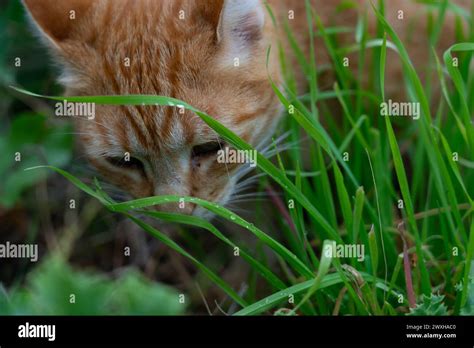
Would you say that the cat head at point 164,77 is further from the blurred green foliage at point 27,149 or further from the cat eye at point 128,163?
the blurred green foliage at point 27,149

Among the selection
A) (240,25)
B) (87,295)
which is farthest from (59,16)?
(87,295)

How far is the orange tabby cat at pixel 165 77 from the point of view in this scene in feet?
4.85

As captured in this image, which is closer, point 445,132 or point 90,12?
point 90,12

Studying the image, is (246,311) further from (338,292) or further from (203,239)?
(203,239)

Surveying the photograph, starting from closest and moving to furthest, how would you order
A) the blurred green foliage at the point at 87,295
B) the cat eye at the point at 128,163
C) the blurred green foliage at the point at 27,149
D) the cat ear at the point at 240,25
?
1. the blurred green foliage at the point at 87,295
2. the cat ear at the point at 240,25
3. the cat eye at the point at 128,163
4. the blurred green foliage at the point at 27,149

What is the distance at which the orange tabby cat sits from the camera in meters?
1.48

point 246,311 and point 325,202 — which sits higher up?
point 325,202

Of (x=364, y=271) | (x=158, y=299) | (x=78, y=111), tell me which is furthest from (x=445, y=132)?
(x=158, y=299)

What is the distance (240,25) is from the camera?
1.52 meters

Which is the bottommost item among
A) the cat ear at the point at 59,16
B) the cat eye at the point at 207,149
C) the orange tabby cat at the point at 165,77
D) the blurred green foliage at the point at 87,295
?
the blurred green foliage at the point at 87,295

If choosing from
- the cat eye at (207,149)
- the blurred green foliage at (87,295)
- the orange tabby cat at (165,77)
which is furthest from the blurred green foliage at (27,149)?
the blurred green foliage at (87,295)

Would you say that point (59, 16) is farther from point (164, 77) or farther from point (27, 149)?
point (27, 149)
